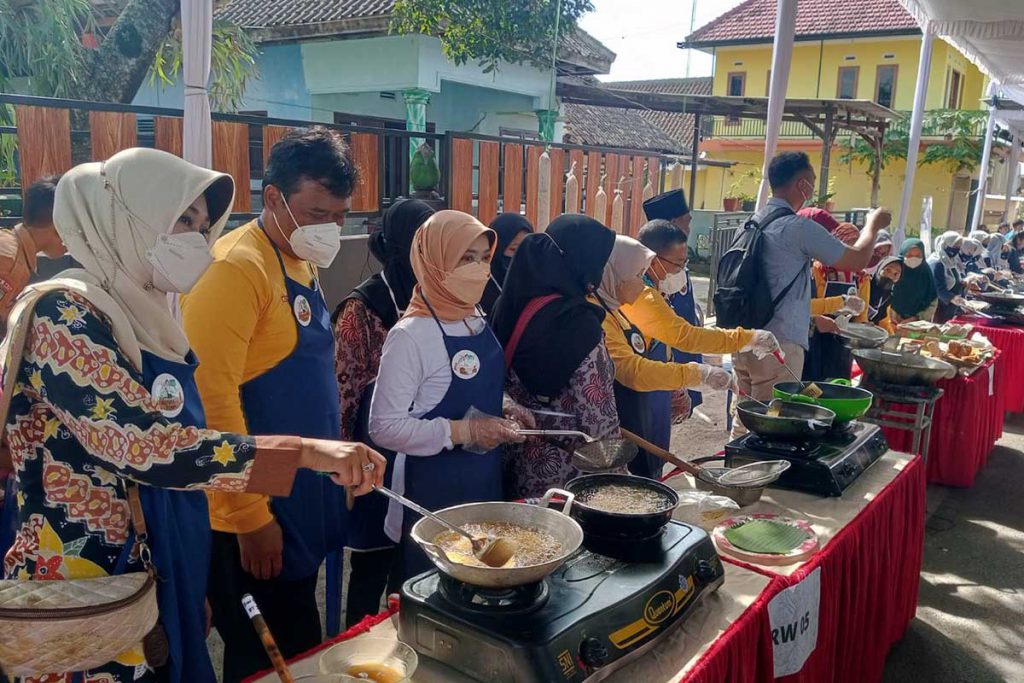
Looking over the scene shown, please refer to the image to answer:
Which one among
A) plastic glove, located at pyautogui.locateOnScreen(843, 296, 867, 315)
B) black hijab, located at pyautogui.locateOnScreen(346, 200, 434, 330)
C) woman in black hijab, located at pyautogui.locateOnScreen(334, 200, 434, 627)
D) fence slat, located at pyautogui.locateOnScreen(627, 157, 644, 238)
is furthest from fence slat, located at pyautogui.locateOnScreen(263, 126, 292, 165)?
fence slat, located at pyautogui.locateOnScreen(627, 157, 644, 238)

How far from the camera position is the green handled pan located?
263cm

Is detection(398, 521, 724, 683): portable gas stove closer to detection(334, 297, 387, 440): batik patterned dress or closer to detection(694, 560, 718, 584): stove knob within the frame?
detection(694, 560, 718, 584): stove knob

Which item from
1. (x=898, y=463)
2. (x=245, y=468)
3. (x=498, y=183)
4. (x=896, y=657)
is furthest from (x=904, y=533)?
(x=498, y=183)

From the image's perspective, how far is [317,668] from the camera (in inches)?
55.7

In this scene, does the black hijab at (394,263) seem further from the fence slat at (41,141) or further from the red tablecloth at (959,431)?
the red tablecloth at (959,431)

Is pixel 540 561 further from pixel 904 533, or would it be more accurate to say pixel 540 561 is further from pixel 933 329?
pixel 933 329

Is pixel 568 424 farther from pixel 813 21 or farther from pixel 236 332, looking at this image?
pixel 813 21

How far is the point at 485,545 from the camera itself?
4.58ft

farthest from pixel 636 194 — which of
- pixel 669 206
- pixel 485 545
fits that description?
pixel 485 545

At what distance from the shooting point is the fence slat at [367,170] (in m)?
5.06

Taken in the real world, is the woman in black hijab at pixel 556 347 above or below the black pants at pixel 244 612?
above

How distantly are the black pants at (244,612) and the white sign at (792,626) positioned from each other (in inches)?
46.7

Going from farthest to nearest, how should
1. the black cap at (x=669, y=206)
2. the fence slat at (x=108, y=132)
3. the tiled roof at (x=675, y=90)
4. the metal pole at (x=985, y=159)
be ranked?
the tiled roof at (x=675, y=90), the metal pole at (x=985, y=159), the black cap at (x=669, y=206), the fence slat at (x=108, y=132)

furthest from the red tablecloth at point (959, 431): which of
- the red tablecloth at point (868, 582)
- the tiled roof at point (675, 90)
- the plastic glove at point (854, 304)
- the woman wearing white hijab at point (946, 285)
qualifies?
the tiled roof at point (675, 90)
